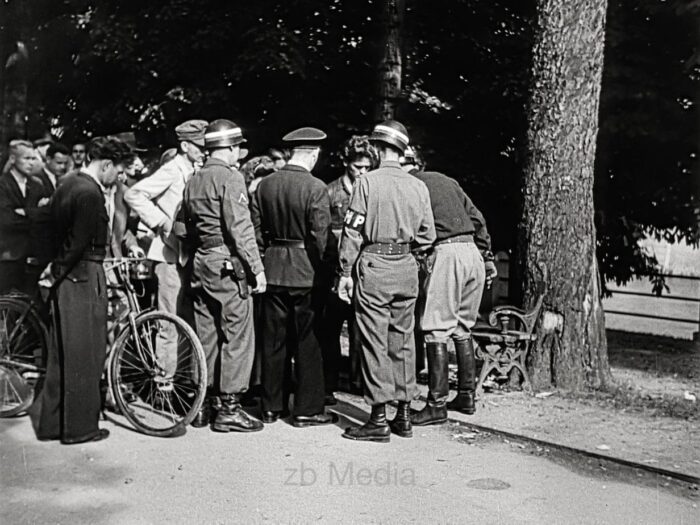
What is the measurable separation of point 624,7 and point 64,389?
8418mm

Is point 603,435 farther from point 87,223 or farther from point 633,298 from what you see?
point 633,298

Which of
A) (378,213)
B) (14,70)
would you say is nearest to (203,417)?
(378,213)

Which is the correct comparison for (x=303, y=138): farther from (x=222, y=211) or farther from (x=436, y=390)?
(x=436, y=390)

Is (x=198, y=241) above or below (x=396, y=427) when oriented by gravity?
above

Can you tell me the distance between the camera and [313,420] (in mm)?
7102

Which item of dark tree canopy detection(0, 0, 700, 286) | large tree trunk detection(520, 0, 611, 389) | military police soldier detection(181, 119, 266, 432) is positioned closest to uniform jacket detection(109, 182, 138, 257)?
military police soldier detection(181, 119, 266, 432)

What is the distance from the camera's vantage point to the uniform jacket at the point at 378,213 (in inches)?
263

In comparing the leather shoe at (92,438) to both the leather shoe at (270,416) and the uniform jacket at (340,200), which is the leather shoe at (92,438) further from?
the uniform jacket at (340,200)

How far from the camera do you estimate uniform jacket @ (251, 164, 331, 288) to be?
7.00 metres

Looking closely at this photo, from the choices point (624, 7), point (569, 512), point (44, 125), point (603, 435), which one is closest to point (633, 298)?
point (624, 7)

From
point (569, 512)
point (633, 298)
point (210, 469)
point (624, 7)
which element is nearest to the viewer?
point (569, 512)

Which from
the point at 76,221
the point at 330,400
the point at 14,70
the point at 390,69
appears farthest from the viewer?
the point at 14,70

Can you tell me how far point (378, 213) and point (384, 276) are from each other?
0.44 meters

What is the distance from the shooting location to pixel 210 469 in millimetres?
5887
